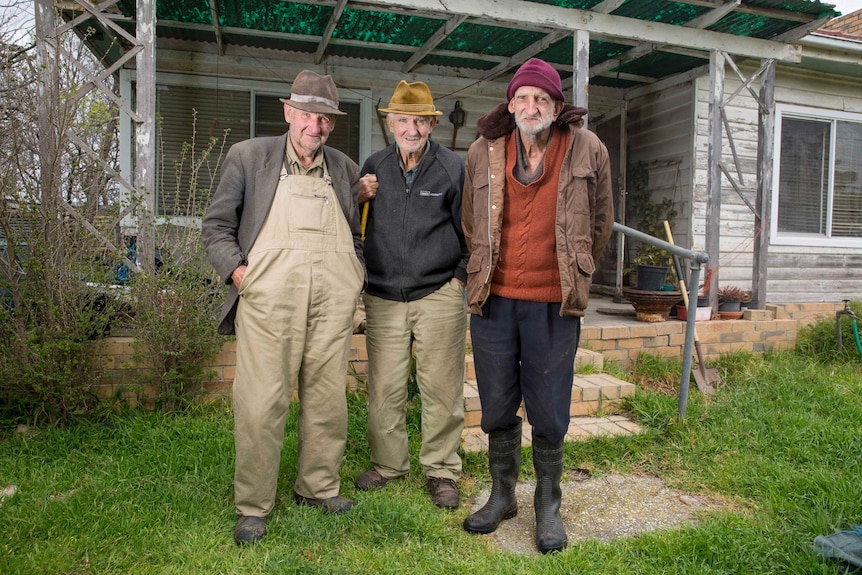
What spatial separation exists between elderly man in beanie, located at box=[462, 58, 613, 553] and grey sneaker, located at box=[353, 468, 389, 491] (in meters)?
0.55

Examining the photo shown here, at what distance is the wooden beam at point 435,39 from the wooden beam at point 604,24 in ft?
0.94

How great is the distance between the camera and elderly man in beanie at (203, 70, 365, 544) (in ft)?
8.84

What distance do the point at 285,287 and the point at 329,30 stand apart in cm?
416

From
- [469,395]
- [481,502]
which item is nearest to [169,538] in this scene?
[481,502]

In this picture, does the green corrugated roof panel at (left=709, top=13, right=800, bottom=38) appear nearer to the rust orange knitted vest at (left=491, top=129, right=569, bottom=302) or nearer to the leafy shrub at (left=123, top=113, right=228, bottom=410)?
the rust orange knitted vest at (left=491, top=129, right=569, bottom=302)

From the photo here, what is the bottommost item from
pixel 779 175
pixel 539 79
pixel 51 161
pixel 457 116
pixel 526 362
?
pixel 526 362

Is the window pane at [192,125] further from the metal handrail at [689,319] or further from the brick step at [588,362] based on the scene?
the metal handrail at [689,319]

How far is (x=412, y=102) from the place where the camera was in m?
3.00

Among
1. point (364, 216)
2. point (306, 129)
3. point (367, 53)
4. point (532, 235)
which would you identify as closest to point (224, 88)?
point (367, 53)

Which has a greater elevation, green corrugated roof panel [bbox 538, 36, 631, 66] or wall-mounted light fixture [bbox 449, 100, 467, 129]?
Answer: green corrugated roof panel [bbox 538, 36, 631, 66]

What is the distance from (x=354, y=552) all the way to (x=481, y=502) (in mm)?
786

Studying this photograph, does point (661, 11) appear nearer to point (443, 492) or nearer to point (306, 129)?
point (306, 129)

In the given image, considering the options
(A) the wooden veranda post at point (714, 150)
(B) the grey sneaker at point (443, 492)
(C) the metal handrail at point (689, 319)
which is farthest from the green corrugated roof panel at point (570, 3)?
(B) the grey sneaker at point (443, 492)

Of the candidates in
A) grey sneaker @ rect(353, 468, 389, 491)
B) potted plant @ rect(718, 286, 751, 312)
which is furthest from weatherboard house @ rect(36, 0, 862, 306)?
grey sneaker @ rect(353, 468, 389, 491)
